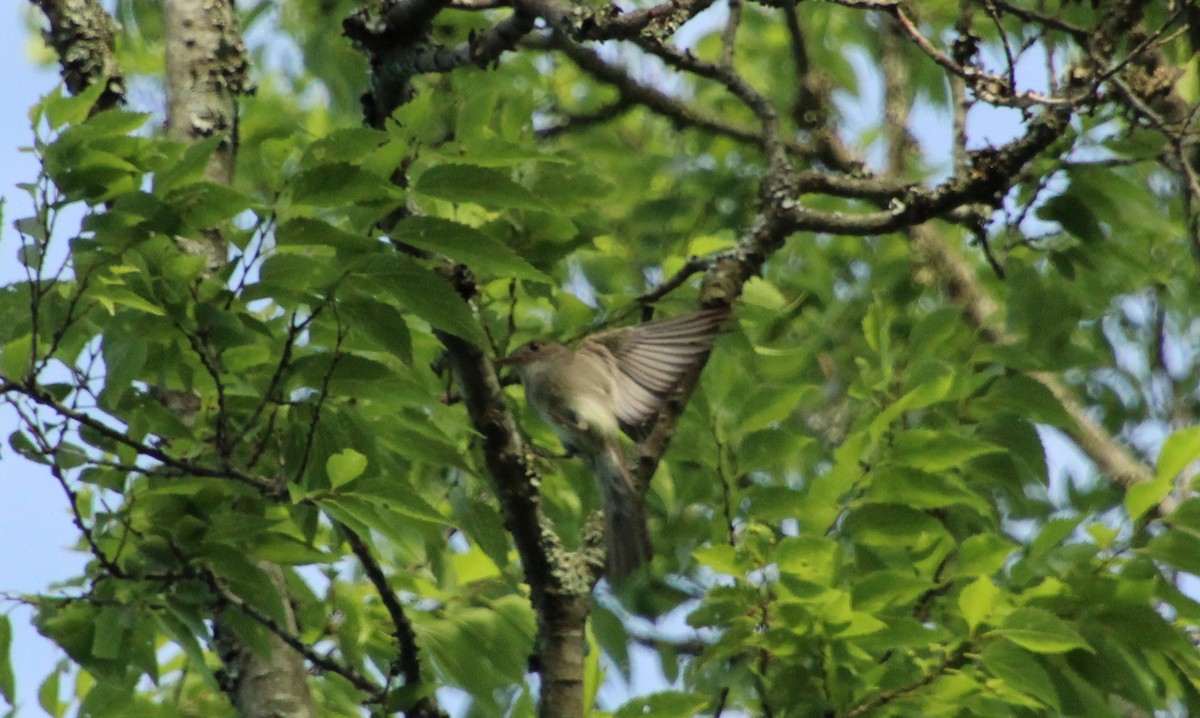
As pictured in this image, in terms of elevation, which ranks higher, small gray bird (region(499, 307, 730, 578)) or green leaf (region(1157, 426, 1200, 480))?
small gray bird (region(499, 307, 730, 578))

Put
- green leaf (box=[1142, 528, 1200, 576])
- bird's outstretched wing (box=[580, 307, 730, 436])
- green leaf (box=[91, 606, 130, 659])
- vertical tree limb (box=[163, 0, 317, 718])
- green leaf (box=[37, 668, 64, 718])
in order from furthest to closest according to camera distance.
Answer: green leaf (box=[37, 668, 64, 718])
vertical tree limb (box=[163, 0, 317, 718])
bird's outstretched wing (box=[580, 307, 730, 436])
green leaf (box=[1142, 528, 1200, 576])
green leaf (box=[91, 606, 130, 659])

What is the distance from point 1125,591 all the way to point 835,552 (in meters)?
0.80

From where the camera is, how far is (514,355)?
4.10 m

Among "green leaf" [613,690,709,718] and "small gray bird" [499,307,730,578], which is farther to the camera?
"small gray bird" [499,307,730,578]

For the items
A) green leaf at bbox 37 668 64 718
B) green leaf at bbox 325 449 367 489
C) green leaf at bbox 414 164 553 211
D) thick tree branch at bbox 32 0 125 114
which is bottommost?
green leaf at bbox 325 449 367 489

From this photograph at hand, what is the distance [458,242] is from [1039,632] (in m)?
1.67

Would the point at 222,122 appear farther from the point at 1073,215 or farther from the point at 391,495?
the point at 1073,215

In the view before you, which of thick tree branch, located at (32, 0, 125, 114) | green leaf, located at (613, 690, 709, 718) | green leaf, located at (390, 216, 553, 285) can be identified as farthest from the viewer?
thick tree branch, located at (32, 0, 125, 114)

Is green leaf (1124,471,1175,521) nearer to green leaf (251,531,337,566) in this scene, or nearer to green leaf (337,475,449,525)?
green leaf (337,475,449,525)

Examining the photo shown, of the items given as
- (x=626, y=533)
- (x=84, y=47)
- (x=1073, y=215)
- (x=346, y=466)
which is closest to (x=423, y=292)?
(x=346, y=466)

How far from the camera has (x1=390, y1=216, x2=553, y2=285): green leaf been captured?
287cm

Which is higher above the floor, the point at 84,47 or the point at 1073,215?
the point at 84,47

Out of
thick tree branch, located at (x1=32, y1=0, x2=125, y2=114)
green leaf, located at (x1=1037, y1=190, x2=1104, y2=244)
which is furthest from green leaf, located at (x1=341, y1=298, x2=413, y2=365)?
green leaf, located at (x1=1037, y1=190, x2=1104, y2=244)

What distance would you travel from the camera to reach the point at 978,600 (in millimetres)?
3350
